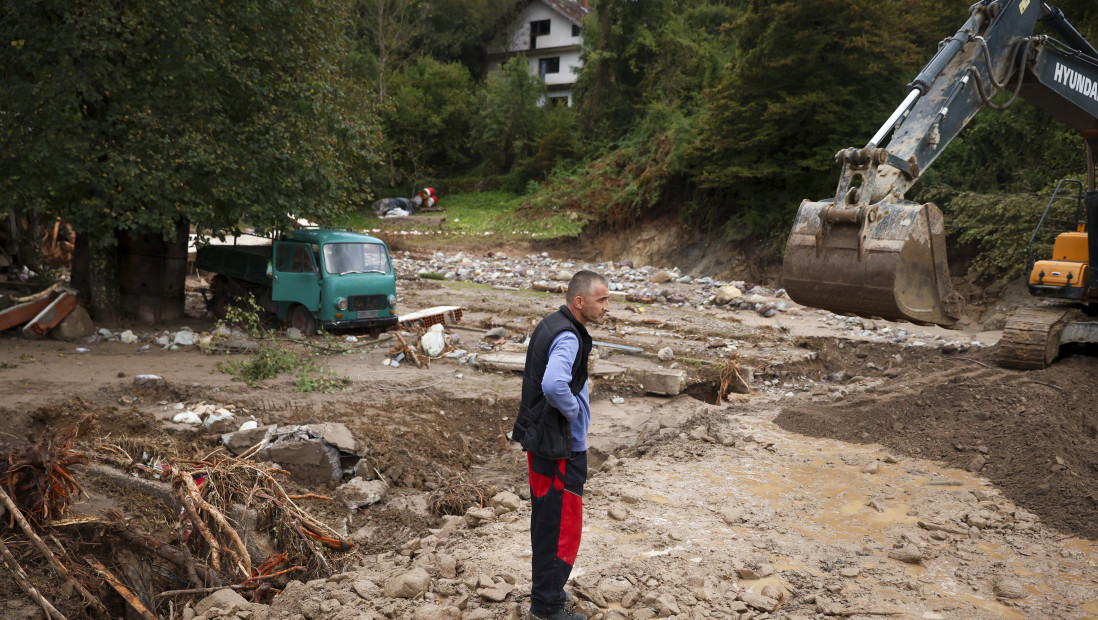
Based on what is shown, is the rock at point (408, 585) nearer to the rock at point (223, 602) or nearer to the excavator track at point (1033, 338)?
the rock at point (223, 602)

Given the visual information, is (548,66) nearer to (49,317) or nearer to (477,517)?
(49,317)

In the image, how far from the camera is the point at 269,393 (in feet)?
30.9

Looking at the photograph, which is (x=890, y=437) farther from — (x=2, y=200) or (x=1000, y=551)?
(x=2, y=200)

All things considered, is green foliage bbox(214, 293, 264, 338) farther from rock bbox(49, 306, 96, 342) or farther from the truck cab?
rock bbox(49, 306, 96, 342)

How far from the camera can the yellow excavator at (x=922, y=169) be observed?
5.57m

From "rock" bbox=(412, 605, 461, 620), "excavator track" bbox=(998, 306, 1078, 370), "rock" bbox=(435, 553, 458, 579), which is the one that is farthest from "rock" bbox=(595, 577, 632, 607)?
"excavator track" bbox=(998, 306, 1078, 370)

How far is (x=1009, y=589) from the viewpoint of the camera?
4.71 meters

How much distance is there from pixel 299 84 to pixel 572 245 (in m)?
17.7

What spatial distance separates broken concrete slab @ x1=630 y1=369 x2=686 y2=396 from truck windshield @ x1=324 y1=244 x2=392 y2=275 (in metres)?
5.77

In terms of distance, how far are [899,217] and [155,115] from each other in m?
10.9

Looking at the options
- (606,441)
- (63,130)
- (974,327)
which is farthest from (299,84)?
(974,327)

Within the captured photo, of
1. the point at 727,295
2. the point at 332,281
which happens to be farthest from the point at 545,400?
the point at 727,295

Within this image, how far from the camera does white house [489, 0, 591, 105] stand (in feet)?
151

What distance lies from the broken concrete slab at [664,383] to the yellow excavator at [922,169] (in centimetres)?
434
